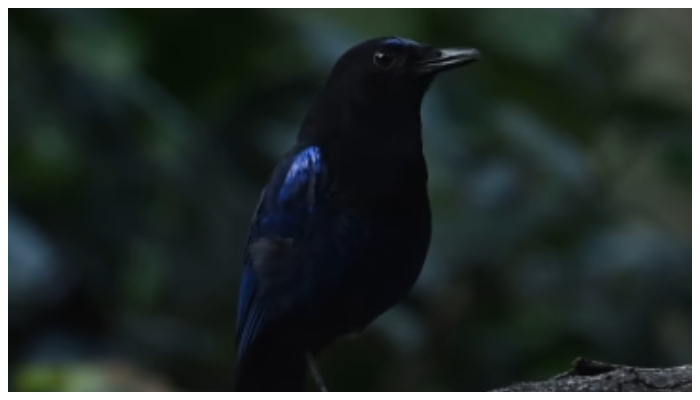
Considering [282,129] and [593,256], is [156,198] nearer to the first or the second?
[282,129]

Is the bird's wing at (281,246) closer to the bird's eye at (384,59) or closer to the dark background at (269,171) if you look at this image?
the bird's eye at (384,59)

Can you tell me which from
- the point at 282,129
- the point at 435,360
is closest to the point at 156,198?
the point at 282,129

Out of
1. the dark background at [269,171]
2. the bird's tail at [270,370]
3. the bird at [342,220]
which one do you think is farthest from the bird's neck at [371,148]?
the dark background at [269,171]

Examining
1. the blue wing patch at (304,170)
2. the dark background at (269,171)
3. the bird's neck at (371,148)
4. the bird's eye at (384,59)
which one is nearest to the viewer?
the bird's neck at (371,148)

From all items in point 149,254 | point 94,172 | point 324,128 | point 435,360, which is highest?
point 324,128

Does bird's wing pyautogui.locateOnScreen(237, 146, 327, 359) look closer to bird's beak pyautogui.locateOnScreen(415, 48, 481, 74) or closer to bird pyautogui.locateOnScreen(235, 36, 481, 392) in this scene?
bird pyautogui.locateOnScreen(235, 36, 481, 392)

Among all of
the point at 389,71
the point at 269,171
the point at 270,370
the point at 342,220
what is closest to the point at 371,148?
the point at 342,220

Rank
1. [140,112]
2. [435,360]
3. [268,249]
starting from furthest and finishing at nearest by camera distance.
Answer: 1. [435,360]
2. [140,112]
3. [268,249]

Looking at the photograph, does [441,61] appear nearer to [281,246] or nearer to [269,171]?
[281,246]
